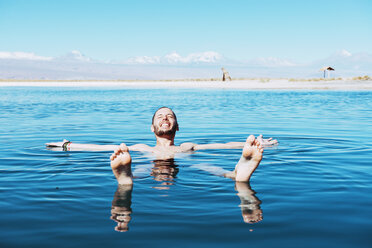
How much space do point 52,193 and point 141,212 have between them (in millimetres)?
1287

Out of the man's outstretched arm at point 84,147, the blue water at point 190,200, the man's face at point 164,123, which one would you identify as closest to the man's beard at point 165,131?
the man's face at point 164,123

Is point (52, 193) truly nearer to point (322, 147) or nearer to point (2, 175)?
point (2, 175)

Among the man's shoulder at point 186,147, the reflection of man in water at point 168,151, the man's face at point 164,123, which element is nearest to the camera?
the reflection of man in water at point 168,151

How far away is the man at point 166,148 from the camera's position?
4328mm

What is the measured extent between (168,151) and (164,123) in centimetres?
55

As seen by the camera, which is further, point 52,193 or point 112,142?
point 112,142

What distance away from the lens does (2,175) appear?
5492 millimetres

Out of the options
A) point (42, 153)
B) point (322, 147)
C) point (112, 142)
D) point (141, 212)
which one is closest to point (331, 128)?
point (322, 147)

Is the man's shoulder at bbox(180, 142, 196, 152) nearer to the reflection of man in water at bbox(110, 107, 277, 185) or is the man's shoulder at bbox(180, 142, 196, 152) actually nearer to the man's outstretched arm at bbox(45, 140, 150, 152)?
the reflection of man in water at bbox(110, 107, 277, 185)

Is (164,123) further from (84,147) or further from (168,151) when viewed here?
(84,147)

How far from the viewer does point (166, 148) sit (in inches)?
252

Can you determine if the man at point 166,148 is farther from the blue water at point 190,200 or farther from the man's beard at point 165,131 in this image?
the blue water at point 190,200

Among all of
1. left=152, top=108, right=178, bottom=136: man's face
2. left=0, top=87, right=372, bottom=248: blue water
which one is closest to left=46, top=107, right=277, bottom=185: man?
left=152, top=108, right=178, bottom=136: man's face

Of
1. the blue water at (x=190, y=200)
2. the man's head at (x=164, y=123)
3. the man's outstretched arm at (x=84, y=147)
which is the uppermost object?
the man's head at (x=164, y=123)
